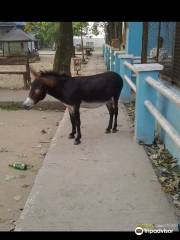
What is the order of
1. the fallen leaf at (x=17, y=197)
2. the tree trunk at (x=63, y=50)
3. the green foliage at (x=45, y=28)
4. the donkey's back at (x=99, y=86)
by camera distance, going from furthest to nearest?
1. the green foliage at (x=45, y=28)
2. the tree trunk at (x=63, y=50)
3. the donkey's back at (x=99, y=86)
4. the fallen leaf at (x=17, y=197)

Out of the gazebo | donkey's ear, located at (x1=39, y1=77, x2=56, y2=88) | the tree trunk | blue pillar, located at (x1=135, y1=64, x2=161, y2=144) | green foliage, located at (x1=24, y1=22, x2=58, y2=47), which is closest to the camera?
blue pillar, located at (x1=135, y1=64, x2=161, y2=144)

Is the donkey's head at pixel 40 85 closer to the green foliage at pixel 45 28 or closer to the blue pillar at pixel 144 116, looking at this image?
the blue pillar at pixel 144 116

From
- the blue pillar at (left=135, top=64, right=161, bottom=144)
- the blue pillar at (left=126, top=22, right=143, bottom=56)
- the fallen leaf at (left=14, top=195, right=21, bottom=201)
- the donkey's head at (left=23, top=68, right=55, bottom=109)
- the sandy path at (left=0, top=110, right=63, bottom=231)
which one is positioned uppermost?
the blue pillar at (left=126, top=22, right=143, bottom=56)

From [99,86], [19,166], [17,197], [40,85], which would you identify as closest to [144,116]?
[99,86]

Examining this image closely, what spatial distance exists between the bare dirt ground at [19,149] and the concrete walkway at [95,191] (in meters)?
0.47

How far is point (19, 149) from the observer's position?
281 inches

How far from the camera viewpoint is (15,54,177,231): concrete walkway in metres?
3.52

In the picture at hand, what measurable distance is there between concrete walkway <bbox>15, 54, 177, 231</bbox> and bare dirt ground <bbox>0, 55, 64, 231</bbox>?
47cm

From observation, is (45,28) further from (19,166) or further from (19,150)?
(19,166)

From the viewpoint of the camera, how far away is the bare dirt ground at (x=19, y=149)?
4734 millimetres

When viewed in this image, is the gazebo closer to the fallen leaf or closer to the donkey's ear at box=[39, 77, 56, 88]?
the donkey's ear at box=[39, 77, 56, 88]

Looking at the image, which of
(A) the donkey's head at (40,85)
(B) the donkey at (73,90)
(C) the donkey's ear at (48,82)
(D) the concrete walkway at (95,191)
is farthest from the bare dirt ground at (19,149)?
(C) the donkey's ear at (48,82)

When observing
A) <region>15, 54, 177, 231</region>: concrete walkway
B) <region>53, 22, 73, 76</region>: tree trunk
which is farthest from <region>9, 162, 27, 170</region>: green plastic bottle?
<region>53, 22, 73, 76</region>: tree trunk
